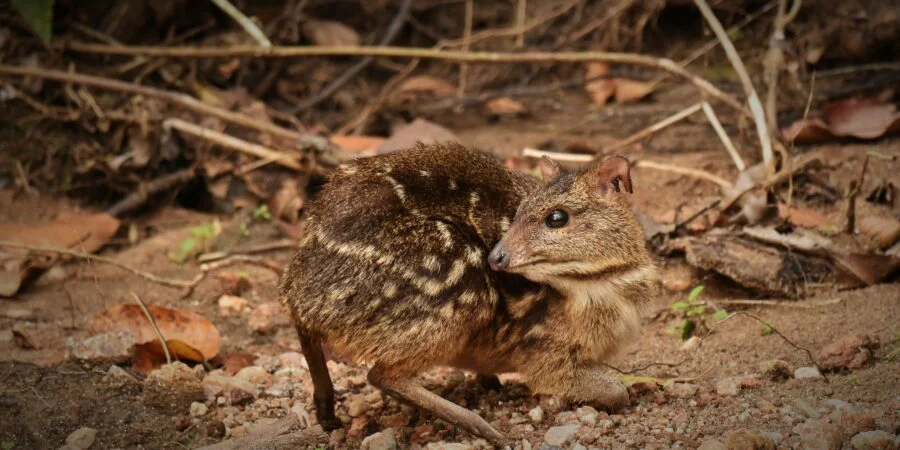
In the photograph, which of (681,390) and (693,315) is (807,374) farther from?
(693,315)

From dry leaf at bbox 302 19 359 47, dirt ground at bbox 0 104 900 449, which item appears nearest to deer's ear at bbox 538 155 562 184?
dirt ground at bbox 0 104 900 449

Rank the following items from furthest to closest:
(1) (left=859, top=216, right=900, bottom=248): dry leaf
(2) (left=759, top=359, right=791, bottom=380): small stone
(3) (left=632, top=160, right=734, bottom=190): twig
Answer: (3) (left=632, top=160, right=734, bottom=190): twig < (1) (left=859, top=216, right=900, bottom=248): dry leaf < (2) (left=759, top=359, right=791, bottom=380): small stone

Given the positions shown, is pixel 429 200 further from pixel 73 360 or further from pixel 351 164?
pixel 73 360

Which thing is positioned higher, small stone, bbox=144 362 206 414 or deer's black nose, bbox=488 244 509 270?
deer's black nose, bbox=488 244 509 270

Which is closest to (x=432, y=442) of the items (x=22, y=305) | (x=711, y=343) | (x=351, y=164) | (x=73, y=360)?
(x=351, y=164)

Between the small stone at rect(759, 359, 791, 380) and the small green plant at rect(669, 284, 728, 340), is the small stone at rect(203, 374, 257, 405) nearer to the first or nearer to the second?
the small green plant at rect(669, 284, 728, 340)

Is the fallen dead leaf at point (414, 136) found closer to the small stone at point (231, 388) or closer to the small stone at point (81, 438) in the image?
the small stone at point (231, 388)

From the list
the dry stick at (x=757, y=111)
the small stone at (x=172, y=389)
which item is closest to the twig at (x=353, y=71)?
the dry stick at (x=757, y=111)

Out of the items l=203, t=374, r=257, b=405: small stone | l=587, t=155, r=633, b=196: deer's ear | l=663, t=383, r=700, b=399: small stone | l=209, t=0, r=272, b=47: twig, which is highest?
l=209, t=0, r=272, b=47: twig

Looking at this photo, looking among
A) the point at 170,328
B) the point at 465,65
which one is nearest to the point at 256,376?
the point at 170,328
